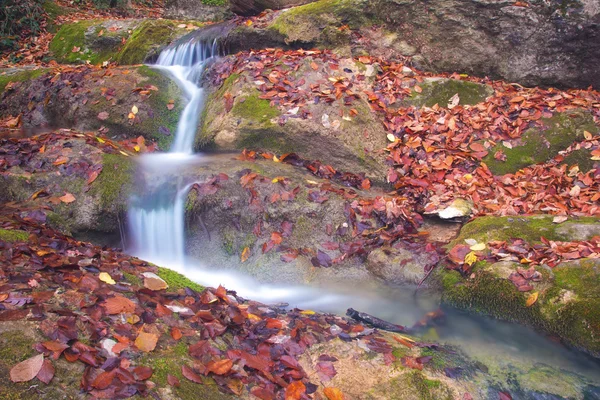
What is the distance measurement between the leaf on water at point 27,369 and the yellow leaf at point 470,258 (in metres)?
3.49

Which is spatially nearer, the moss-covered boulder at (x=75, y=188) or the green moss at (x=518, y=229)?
the green moss at (x=518, y=229)

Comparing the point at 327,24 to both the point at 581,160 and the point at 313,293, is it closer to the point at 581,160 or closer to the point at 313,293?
the point at 581,160

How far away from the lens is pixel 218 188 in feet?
17.7

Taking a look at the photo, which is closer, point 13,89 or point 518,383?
point 518,383

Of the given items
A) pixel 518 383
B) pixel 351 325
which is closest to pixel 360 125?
pixel 351 325

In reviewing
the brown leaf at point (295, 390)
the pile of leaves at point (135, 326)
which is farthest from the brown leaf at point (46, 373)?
the brown leaf at point (295, 390)

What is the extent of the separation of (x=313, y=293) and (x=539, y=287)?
206 cm

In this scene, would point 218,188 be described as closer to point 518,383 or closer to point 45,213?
point 45,213

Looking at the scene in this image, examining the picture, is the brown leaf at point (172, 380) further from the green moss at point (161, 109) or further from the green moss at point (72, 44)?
the green moss at point (72, 44)

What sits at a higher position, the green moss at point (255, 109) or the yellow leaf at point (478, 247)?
the green moss at point (255, 109)

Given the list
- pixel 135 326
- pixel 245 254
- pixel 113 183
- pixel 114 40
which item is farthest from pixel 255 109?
pixel 114 40

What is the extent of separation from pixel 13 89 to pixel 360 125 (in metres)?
6.62

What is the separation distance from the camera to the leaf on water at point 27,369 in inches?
83.0

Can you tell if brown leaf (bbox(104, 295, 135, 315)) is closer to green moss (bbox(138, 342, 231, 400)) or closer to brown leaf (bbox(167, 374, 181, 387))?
green moss (bbox(138, 342, 231, 400))
